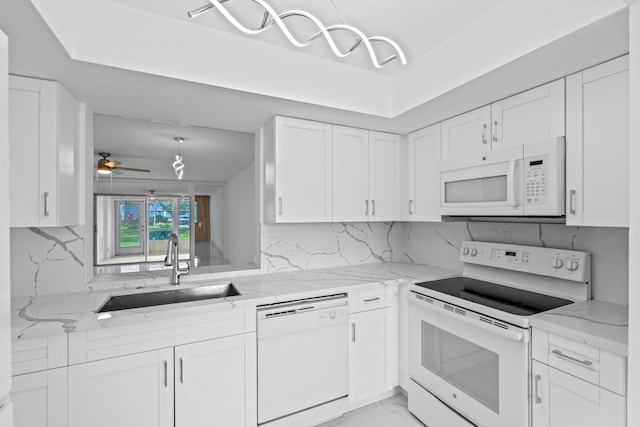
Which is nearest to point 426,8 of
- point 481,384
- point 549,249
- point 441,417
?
point 549,249

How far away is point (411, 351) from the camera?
2205 millimetres

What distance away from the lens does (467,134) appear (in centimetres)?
217

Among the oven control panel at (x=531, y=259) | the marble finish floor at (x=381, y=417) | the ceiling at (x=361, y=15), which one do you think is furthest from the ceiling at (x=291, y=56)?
the marble finish floor at (x=381, y=417)

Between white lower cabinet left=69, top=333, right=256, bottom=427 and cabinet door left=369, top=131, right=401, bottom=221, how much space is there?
1.48 meters

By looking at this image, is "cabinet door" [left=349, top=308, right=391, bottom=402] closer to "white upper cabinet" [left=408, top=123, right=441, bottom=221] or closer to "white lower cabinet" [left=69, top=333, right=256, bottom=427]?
"white lower cabinet" [left=69, top=333, right=256, bottom=427]

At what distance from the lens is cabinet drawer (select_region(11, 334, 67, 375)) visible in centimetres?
133

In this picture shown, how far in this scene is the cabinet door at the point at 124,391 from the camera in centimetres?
145

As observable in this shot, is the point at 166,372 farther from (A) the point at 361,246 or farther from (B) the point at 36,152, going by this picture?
(A) the point at 361,246

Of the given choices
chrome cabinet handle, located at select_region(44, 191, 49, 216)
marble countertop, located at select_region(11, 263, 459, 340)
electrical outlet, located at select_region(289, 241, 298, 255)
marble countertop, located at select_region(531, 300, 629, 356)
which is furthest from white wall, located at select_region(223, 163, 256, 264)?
marble countertop, located at select_region(531, 300, 629, 356)

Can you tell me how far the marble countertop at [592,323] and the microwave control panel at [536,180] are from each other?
1.92 ft

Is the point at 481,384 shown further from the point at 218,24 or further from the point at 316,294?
the point at 218,24

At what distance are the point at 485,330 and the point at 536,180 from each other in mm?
883

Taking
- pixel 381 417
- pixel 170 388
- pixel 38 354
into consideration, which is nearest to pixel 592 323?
pixel 381 417

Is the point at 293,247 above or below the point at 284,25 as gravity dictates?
below
